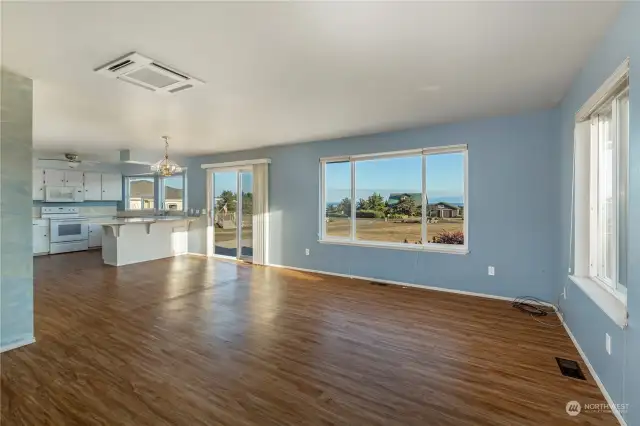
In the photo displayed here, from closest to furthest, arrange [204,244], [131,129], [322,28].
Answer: [322,28], [131,129], [204,244]

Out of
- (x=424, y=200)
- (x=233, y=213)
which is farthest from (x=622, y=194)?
(x=233, y=213)

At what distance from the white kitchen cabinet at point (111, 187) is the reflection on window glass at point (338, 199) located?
703 centimetres

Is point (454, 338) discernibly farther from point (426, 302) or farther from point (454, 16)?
point (454, 16)

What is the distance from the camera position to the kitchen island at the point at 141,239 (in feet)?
21.2

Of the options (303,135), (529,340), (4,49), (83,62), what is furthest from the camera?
(303,135)

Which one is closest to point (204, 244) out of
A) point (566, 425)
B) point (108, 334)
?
point (108, 334)

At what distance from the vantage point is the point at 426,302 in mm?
4168

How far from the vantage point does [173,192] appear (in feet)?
28.3

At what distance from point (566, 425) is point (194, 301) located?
3860 millimetres

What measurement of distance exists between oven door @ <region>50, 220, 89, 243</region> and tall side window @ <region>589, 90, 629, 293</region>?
33.9ft

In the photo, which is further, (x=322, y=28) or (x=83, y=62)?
(x=83, y=62)

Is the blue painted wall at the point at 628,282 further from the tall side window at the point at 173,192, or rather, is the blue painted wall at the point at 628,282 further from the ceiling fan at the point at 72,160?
the ceiling fan at the point at 72,160

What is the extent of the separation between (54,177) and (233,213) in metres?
4.90

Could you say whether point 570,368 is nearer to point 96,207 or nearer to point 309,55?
point 309,55
